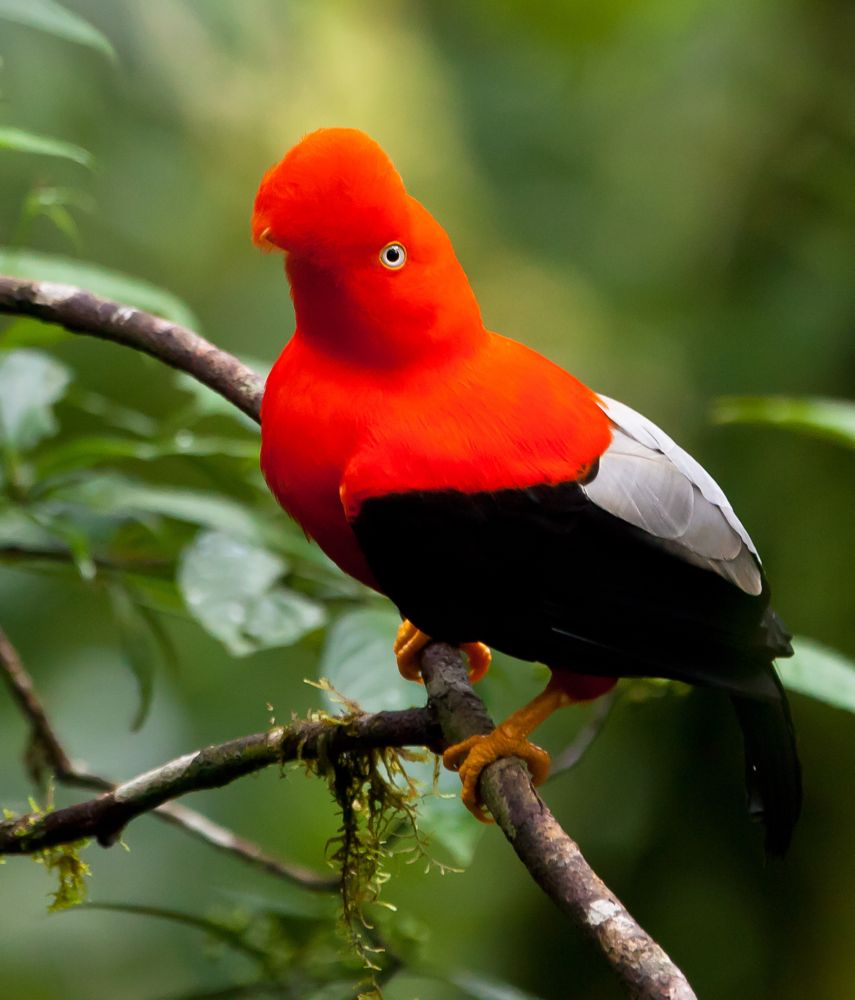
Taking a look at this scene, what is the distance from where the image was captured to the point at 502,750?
162cm

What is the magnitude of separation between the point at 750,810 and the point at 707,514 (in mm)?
452

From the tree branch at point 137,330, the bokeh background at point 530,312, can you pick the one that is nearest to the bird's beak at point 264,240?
the tree branch at point 137,330

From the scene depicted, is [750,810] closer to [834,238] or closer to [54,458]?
[54,458]

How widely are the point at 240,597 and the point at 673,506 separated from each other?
63cm

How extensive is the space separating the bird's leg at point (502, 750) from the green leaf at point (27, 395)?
845mm

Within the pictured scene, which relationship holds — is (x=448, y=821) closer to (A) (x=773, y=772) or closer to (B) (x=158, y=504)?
(A) (x=773, y=772)

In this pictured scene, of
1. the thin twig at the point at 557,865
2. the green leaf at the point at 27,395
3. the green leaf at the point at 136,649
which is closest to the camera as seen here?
the thin twig at the point at 557,865

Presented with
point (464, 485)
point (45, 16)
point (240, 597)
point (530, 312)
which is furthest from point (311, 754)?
point (530, 312)

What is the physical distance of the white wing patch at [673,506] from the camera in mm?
1713

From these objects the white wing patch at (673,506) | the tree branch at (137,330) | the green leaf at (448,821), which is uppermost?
the white wing patch at (673,506)

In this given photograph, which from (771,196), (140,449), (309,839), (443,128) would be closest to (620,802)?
(309,839)

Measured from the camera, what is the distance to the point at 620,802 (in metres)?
3.36

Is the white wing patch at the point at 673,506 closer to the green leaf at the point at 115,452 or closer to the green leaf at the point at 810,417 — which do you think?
the green leaf at the point at 810,417

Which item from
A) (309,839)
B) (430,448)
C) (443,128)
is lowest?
(309,839)
